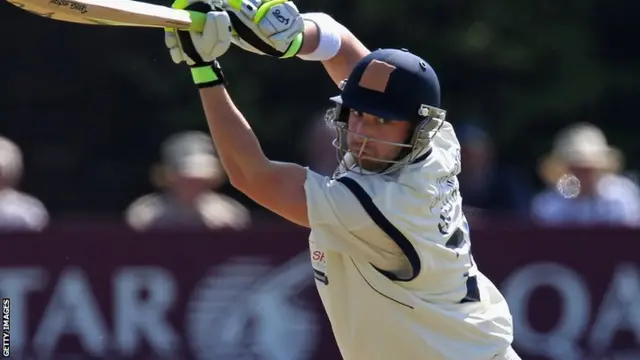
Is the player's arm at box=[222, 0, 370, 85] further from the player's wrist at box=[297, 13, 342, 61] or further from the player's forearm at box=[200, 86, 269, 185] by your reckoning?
the player's forearm at box=[200, 86, 269, 185]

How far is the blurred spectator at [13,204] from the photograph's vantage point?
780 cm

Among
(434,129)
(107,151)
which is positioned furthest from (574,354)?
(107,151)

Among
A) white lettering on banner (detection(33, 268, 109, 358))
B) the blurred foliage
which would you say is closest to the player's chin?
white lettering on banner (detection(33, 268, 109, 358))

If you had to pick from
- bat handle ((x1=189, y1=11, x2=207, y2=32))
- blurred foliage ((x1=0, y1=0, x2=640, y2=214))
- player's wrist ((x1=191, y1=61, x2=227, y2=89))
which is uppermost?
bat handle ((x1=189, y1=11, x2=207, y2=32))

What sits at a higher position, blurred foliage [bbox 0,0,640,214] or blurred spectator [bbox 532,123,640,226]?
blurred spectator [bbox 532,123,640,226]

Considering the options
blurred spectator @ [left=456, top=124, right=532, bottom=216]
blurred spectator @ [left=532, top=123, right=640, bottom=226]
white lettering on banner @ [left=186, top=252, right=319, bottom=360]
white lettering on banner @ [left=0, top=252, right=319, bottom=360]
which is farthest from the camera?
blurred spectator @ [left=456, top=124, right=532, bottom=216]

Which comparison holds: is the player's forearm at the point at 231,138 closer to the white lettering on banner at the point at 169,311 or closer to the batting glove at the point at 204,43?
the batting glove at the point at 204,43

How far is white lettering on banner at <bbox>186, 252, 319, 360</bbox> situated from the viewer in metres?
7.34

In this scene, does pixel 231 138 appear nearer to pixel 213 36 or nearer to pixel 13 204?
pixel 213 36

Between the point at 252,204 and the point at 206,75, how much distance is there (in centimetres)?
825

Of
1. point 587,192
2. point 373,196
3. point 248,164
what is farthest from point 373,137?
point 587,192

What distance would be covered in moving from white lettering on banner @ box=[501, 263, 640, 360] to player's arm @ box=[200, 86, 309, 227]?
148 inches

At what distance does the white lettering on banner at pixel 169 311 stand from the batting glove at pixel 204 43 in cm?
343

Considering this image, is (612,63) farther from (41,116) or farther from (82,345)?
(82,345)
